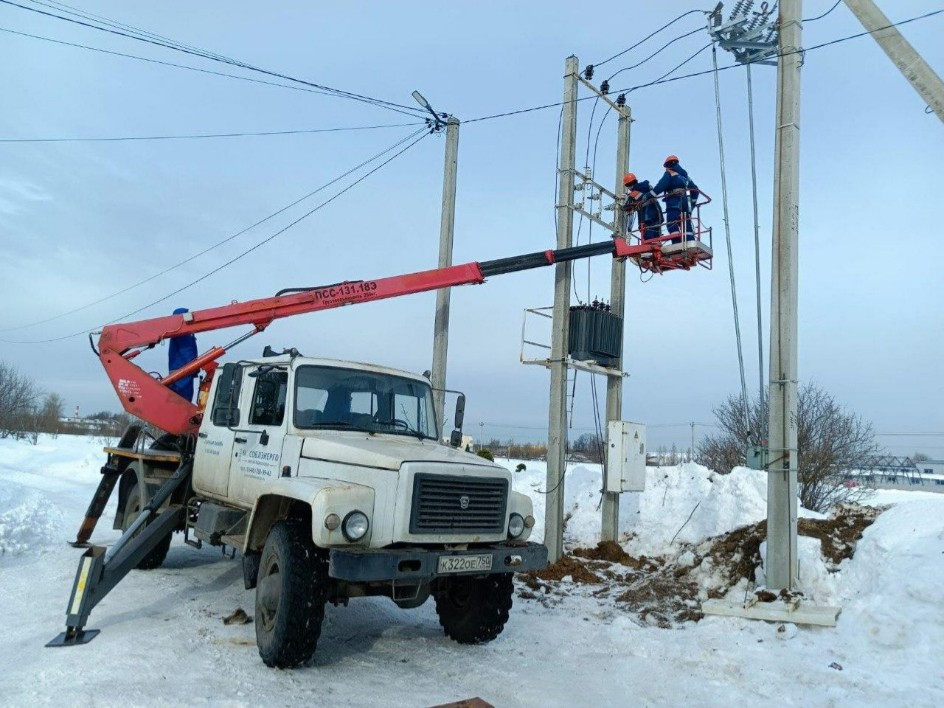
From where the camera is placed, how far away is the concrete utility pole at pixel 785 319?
767 centimetres

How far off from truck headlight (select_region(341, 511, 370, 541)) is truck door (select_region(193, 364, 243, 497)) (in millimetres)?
2181

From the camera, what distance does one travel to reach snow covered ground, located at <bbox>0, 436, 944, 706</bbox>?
5.12 metres

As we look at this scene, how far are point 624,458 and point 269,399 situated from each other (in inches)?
240

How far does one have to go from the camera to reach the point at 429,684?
5500mm

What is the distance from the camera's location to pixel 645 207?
10977 mm

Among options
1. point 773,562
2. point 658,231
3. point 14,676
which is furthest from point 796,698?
point 658,231

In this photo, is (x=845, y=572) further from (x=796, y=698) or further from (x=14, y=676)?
(x=14, y=676)

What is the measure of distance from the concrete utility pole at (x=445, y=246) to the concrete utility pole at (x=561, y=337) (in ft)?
6.27

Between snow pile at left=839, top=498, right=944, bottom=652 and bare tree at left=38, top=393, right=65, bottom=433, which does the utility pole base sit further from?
bare tree at left=38, top=393, right=65, bottom=433

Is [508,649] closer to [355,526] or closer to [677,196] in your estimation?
[355,526]

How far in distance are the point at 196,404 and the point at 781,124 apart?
8329 millimetres

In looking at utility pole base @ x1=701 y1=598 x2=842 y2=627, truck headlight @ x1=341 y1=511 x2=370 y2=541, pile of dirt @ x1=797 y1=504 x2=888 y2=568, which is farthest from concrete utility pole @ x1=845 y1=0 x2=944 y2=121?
truck headlight @ x1=341 y1=511 x2=370 y2=541

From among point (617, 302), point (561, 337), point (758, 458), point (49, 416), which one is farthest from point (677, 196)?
point (49, 416)

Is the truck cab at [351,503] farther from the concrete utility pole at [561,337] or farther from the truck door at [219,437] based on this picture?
the concrete utility pole at [561,337]
